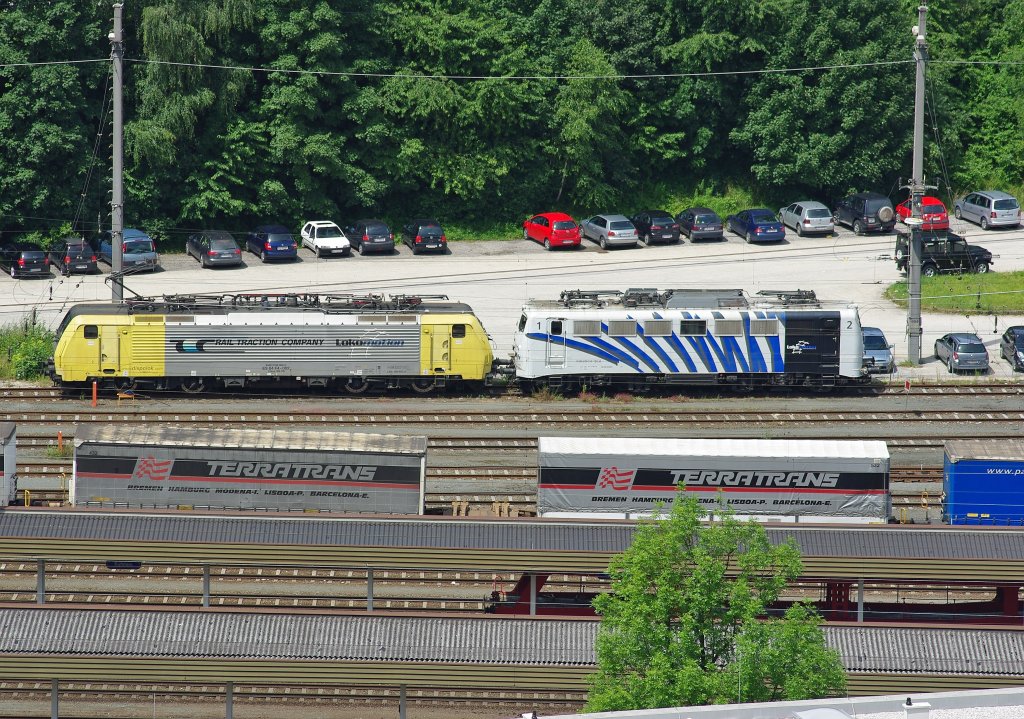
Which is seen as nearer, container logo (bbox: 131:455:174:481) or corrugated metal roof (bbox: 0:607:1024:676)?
corrugated metal roof (bbox: 0:607:1024:676)

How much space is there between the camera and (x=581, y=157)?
73.1 metres

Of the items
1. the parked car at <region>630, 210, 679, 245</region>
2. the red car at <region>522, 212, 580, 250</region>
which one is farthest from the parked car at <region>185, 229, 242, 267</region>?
the parked car at <region>630, 210, 679, 245</region>

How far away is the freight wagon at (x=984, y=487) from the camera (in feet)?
124

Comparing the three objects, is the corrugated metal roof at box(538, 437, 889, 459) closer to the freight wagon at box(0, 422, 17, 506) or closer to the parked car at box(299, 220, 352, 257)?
the freight wagon at box(0, 422, 17, 506)

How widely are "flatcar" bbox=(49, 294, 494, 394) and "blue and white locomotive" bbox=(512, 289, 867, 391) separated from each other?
2.03 m

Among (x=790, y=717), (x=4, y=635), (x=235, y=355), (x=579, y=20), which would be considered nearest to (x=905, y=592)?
(x=790, y=717)

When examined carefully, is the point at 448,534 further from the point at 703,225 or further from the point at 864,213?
the point at 864,213

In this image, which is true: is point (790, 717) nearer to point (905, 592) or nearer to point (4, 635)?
point (905, 592)

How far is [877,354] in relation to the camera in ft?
176

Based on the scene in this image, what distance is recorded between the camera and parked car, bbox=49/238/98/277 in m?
62.9

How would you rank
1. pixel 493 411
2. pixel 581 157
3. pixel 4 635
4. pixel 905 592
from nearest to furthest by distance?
pixel 4 635 → pixel 905 592 → pixel 493 411 → pixel 581 157

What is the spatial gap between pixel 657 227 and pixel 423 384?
2028 centimetres

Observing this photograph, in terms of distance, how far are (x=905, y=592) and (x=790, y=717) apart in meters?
14.1

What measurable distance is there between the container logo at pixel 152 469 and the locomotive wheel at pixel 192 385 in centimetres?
1282
